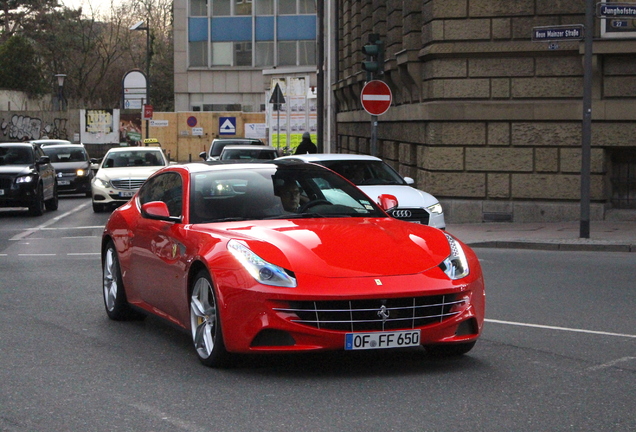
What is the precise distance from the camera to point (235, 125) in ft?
217

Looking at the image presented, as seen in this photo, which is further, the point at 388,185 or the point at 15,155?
the point at 15,155

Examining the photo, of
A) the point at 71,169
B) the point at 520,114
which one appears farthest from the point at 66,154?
the point at 520,114

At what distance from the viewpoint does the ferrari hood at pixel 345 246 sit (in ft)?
22.3

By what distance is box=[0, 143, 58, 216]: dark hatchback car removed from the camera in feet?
81.5

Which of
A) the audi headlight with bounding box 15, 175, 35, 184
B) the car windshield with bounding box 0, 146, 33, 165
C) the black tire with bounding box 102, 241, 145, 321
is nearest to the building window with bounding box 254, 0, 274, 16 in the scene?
the car windshield with bounding box 0, 146, 33, 165

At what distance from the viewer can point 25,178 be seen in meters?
24.9

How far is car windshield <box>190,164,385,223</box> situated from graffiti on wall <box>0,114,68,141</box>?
6811cm

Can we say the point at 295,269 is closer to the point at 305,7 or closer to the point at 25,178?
the point at 25,178

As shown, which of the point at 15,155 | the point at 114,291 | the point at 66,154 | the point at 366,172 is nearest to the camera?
the point at 114,291

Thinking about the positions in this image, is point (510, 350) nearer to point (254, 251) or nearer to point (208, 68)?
point (254, 251)

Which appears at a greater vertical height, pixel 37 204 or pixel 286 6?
pixel 286 6

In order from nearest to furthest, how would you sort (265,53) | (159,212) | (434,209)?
(159,212) < (434,209) < (265,53)

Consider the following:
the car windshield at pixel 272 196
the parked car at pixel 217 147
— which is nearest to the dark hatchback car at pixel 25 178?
the parked car at pixel 217 147

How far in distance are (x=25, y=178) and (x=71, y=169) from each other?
395 inches
